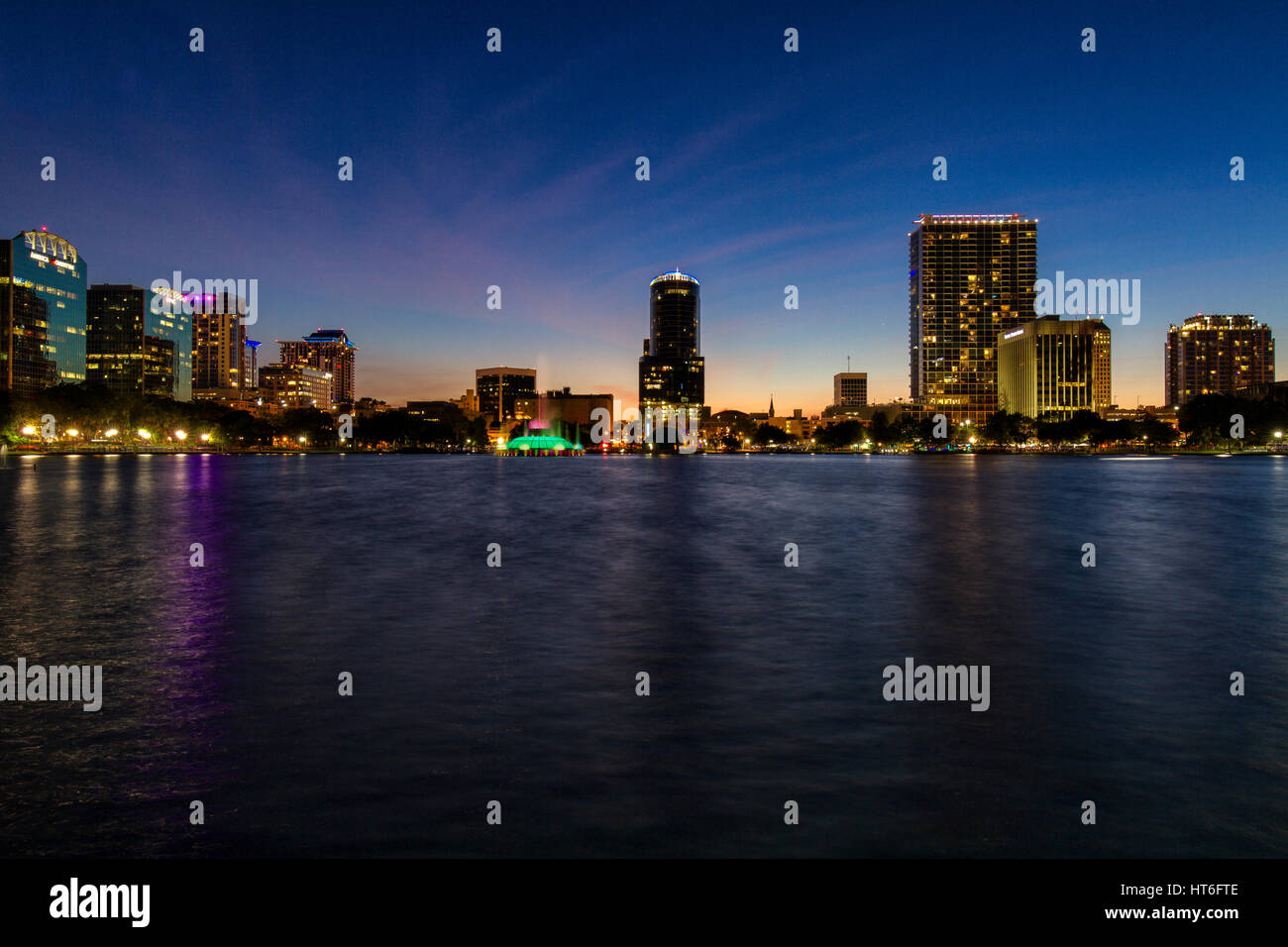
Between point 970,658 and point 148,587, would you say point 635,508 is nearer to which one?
point 148,587

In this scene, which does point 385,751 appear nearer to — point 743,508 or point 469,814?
point 469,814

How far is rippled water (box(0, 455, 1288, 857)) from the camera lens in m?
8.63

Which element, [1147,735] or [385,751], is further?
[1147,735]

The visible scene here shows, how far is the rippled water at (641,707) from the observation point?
8.63m

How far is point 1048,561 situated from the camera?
106ft

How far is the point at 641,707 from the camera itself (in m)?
13.0

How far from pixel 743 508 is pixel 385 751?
5411 centimetres

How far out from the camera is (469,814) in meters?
8.86

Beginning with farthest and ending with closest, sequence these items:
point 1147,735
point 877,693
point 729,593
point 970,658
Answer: point 729,593 < point 970,658 < point 877,693 < point 1147,735
